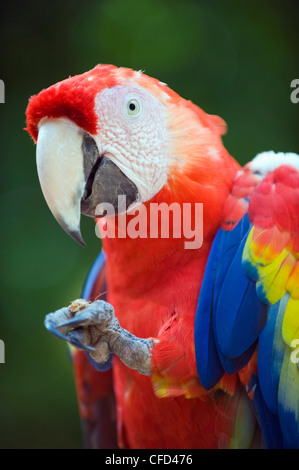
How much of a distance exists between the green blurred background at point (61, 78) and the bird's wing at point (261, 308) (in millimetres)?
565

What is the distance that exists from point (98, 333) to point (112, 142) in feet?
0.90

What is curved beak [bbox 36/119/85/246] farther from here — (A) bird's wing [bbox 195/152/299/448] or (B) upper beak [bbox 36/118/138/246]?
(A) bird's wing [bbox 195/152/299/448]

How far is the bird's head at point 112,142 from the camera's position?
2.09 ft

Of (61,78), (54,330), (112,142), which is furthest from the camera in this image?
(61,78)

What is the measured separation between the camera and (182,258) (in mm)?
742

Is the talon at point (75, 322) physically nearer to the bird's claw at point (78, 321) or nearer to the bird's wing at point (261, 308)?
the bird's claw at point (78, 321)

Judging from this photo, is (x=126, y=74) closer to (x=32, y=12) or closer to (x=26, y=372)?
(x=32, y=12)

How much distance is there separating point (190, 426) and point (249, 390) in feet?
0.44

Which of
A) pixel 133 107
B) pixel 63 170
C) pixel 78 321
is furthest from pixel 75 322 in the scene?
pixel 133 107

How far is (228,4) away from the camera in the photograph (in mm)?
1249

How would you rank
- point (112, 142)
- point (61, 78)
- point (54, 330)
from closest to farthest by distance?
point (54, 330) → point (112, 142) → point (61, 78)

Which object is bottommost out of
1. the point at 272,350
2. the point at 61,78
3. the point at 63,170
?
the point at 272,350

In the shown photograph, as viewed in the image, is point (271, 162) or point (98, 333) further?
point (271, 162)

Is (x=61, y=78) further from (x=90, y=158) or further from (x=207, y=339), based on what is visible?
(x=207, y=339)
